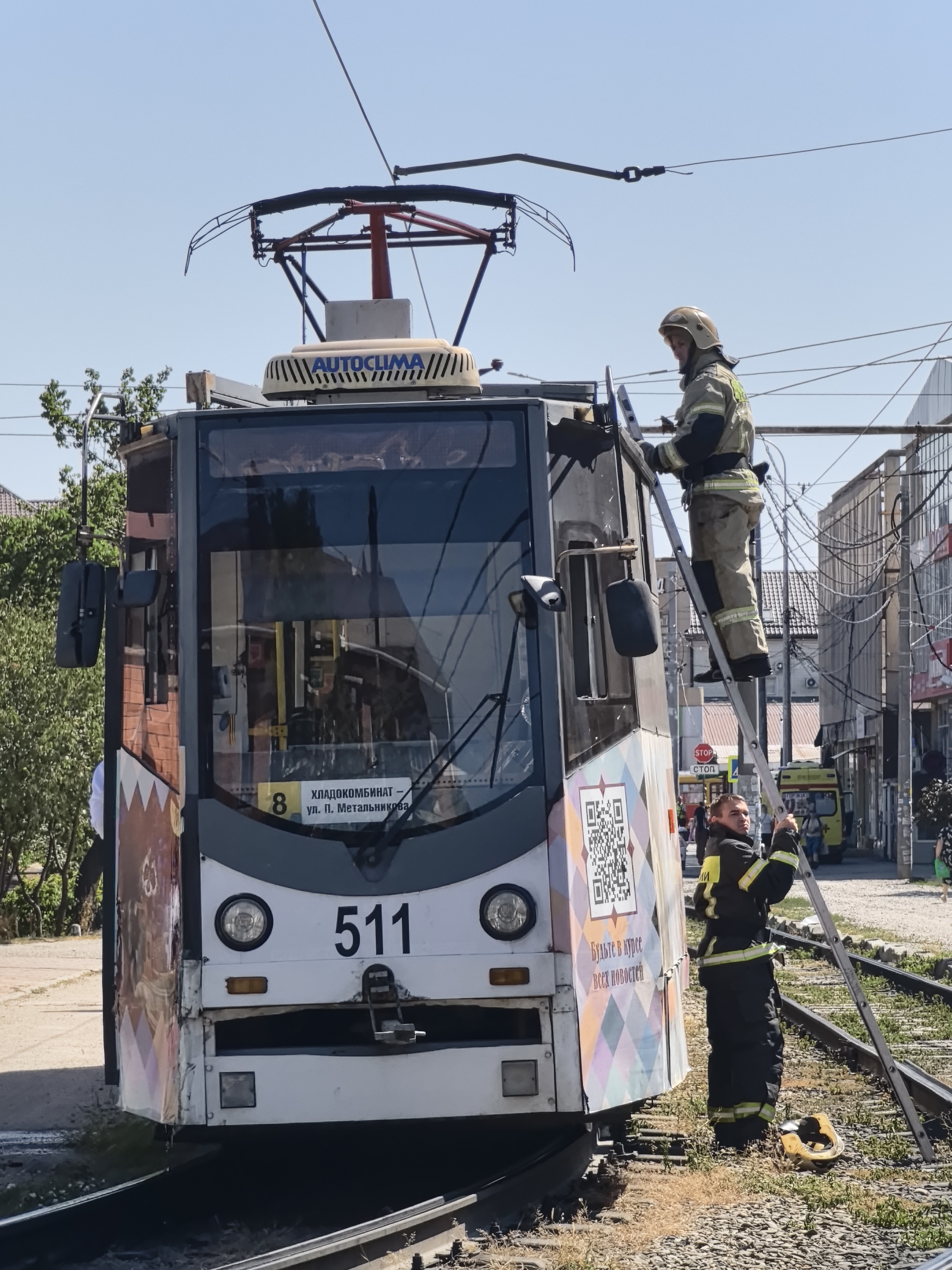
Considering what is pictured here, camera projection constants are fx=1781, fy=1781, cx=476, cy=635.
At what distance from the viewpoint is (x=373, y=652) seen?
283 inches

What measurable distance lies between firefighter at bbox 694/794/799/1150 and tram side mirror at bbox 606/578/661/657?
1.92m

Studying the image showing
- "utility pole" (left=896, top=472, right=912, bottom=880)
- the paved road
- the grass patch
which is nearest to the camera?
the grass patch

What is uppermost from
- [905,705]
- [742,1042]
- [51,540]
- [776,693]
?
[776,693]

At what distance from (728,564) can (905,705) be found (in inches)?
1247

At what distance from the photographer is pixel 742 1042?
8758 mm

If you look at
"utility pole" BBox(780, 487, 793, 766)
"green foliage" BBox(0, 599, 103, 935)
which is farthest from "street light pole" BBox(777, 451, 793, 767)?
"green foliage" BBox(0, 599, 103, 935)

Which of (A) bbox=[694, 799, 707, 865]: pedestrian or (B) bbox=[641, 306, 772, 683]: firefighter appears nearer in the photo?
(B) bbox=[641, 306, 772, 683]: firefighter

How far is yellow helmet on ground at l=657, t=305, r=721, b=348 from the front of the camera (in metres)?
9.23

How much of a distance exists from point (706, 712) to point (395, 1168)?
79.0 metres

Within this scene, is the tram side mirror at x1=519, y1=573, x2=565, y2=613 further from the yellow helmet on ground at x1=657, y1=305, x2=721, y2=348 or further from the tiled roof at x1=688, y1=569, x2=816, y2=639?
the tiled roof at x1=688, y1=569, x2=816, y2=639

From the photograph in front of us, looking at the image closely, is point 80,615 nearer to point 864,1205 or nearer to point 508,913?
point 508,913

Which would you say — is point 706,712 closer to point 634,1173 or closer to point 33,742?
point 33,742

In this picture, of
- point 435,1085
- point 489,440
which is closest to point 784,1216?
point 435,1085

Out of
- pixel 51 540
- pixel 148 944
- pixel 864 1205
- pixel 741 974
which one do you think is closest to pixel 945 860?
pixel 51 540
